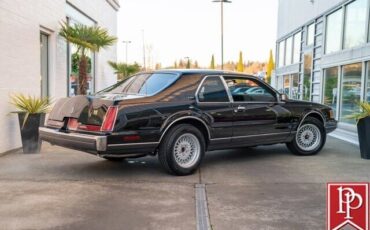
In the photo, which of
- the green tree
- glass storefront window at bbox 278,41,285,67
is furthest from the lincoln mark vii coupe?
glass storefront window at bbox 278,41,285,67

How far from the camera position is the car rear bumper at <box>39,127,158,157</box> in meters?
5.34

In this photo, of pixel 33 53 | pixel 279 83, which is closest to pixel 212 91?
pixel 33 53

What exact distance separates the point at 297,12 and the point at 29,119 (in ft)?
38.4

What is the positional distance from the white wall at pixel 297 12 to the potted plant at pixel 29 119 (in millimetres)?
8429

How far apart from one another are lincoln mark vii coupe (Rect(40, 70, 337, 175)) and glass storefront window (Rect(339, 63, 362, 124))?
10.2 feet

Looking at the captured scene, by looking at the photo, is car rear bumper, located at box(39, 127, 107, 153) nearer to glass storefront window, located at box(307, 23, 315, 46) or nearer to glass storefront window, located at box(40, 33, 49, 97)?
glass storefront window, located at box(40, 33, 49, 97)

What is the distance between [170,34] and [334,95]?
108 ft

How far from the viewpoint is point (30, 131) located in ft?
25.0

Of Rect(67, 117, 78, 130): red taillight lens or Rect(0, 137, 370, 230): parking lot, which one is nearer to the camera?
Rect(0, 137, 370, 230): parking lot

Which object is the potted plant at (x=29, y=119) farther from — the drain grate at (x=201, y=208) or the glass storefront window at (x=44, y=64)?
the drain grate at (x=201, y=208)

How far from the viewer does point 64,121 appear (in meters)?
6.02

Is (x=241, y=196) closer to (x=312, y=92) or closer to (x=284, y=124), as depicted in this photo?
(x=284, y=124)

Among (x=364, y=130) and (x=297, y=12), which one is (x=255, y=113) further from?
(x=297, y=12)

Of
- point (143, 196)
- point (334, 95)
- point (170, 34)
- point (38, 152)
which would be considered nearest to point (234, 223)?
point (143, 196)
